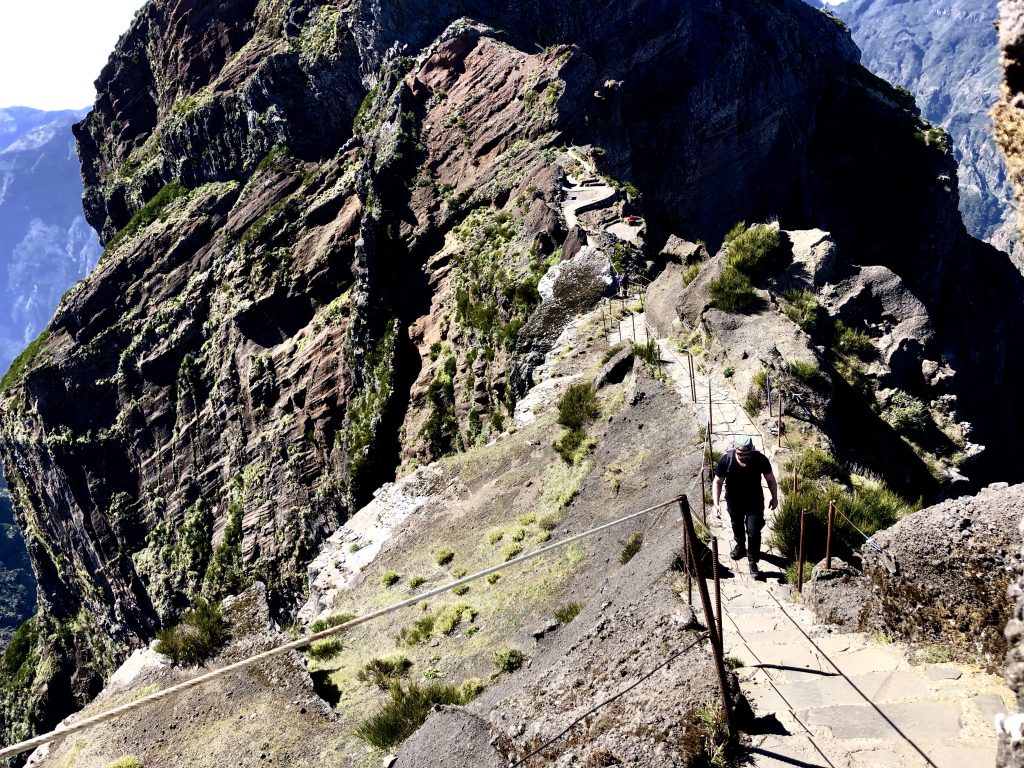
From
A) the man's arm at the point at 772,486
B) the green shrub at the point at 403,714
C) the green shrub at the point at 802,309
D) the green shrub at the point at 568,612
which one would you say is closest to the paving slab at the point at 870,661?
the man's arm at the point at 772,486

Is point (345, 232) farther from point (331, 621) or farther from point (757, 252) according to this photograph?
point (331, 621)

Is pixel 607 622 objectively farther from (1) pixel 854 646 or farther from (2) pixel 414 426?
(2) pixel 414 426

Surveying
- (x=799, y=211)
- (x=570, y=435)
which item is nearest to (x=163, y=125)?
(x=799, y=211)

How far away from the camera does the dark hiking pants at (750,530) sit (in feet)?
26.6

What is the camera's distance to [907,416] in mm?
14352

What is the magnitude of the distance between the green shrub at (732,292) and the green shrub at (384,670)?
10.4 metres

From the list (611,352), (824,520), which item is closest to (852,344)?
(611,352)

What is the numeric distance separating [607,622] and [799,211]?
5544 cm

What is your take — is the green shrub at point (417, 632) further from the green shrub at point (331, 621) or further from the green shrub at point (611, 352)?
the green shrub at point (611, 352)

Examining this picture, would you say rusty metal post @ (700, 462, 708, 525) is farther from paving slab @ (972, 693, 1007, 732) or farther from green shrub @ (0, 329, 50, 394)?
green shrub @ (0, 329, 50, 394)

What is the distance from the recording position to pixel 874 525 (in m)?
8.35

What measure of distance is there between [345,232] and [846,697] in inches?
1757

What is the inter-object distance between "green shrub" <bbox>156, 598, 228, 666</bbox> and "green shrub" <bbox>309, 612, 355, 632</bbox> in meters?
1.94

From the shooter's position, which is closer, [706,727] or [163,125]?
[706,727]
